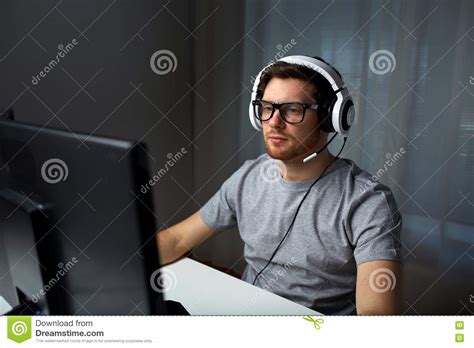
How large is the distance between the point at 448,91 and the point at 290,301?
Answer: 0.60m

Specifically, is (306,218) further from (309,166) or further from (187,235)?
(187,235)

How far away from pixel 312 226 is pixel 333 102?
0.93 ft

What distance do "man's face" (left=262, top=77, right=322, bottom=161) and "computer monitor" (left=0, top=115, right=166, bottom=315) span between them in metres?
0.44

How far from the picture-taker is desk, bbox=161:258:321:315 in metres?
1.13

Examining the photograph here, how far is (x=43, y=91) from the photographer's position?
109 cm

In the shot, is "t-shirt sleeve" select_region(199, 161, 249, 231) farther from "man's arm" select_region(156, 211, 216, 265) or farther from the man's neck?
the man's neck

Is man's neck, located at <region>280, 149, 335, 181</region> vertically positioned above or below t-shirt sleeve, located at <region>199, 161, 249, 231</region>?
above

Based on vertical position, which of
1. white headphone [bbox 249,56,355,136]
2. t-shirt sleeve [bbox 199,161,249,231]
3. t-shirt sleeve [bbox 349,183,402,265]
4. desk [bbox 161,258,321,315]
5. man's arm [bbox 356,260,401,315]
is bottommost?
desk [bbox 161,258,321,315]

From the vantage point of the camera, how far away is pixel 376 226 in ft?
3.47

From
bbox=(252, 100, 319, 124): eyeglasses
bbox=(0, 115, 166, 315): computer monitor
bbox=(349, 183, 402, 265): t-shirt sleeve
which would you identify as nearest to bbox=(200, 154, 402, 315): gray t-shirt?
bbox=(349, 183, 402, 265): t-shirt sleeve

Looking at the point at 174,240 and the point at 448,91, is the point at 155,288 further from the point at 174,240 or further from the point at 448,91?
the point at 448,91
